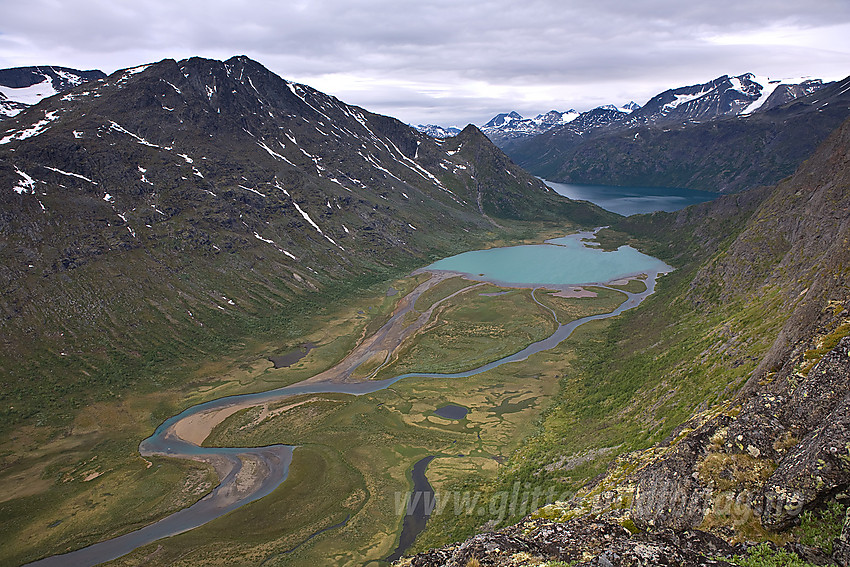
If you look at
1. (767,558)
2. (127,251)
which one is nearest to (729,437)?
(767,558)

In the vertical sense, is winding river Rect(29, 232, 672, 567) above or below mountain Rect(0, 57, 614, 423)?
below

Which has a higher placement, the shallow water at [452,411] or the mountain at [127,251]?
the mountain at [127,251]

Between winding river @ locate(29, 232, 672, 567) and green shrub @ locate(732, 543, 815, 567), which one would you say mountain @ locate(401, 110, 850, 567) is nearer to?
green shrub @ locate(732, 543, 815, 567)

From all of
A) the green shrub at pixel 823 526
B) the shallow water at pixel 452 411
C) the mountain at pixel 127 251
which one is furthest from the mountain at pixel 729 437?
the mountain at pixel 127 251

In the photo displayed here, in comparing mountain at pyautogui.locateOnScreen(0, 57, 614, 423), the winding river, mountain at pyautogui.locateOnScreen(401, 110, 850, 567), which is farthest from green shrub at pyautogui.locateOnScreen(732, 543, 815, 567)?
mountain at pyautogui.locateOnScreen(0, 57, 614, 423)

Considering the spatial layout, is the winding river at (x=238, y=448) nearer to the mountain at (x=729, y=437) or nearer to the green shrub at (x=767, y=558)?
the mountain at (x=729, y=437)

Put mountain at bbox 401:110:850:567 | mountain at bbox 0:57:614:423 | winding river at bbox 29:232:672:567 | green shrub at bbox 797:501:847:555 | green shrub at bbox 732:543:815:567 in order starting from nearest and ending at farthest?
green shrub at bbox 732:543:815:567, green shrub at bbox 797:501:847:555, mountain at bbox 401:110:850:567, winding river at bbox 29:232:672:567, mountain at bbox 0:57:614:423

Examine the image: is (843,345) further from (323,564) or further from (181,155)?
(181,155)
